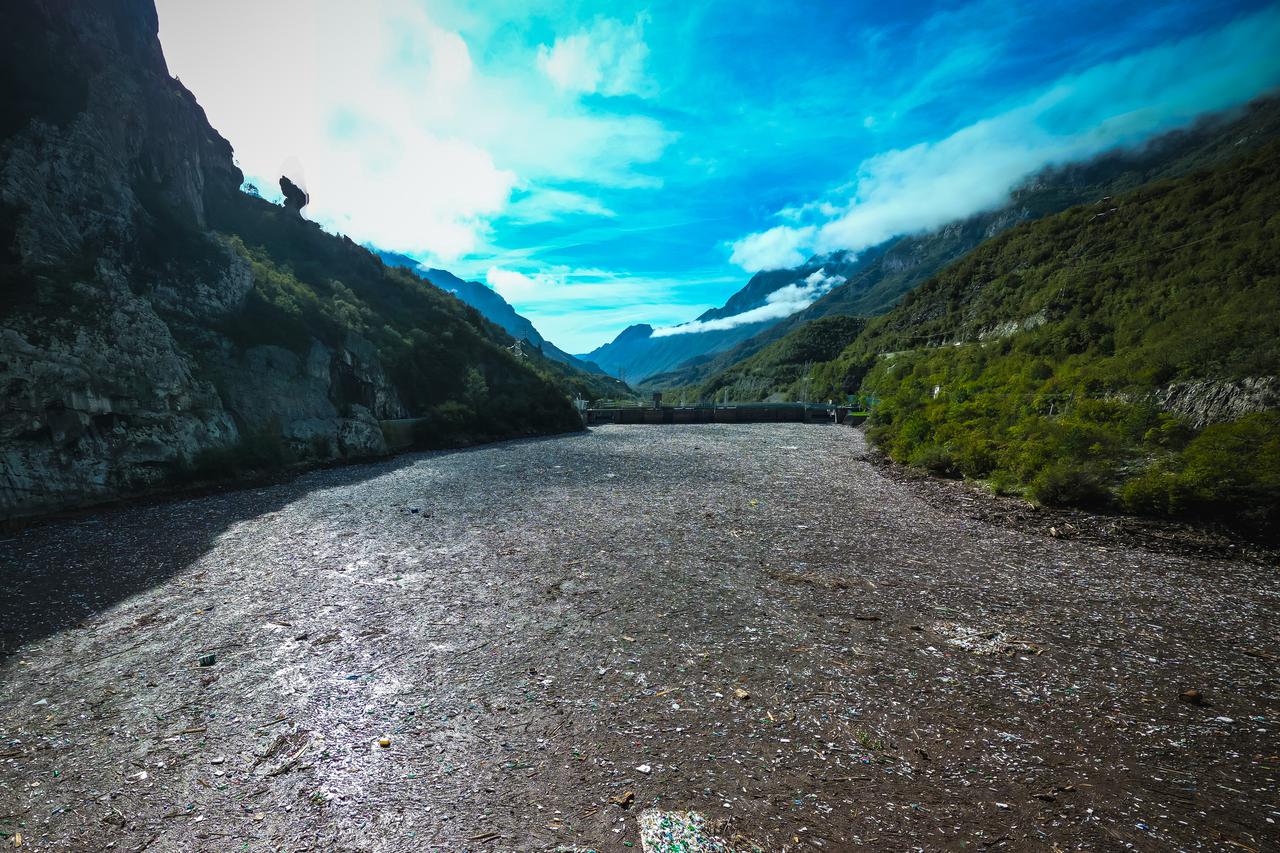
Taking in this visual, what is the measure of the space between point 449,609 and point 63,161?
29683 mm

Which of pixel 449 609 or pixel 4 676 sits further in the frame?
pixel 449 609

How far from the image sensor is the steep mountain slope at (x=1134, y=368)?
1279 centimetres

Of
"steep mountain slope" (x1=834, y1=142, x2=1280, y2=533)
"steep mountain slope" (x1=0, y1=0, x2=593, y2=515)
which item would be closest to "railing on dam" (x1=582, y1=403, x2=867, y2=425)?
"steep mountain slope" (x1=834, y1=142, x2=1280, y2=533)

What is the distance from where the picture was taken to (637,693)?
660cm

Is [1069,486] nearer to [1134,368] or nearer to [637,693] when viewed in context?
Result: [1134,368]

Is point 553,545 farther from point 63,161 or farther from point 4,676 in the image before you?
point 63,161

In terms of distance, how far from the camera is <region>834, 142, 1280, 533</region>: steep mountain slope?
1279 centimetres

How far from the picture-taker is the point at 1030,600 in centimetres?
924

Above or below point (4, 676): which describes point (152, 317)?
above

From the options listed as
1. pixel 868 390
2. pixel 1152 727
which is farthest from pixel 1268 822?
pixel 868 390

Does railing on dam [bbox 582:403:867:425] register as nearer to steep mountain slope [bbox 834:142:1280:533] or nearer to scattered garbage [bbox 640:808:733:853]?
steep mountain slope [bbox 834:142:1280:533]

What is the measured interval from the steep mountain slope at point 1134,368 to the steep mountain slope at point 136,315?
31984mm

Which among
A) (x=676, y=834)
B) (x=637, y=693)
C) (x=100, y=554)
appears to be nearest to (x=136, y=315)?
(x=100, y=554)

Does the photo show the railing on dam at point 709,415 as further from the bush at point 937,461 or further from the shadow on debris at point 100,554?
the shadow on debris at point 100,554
